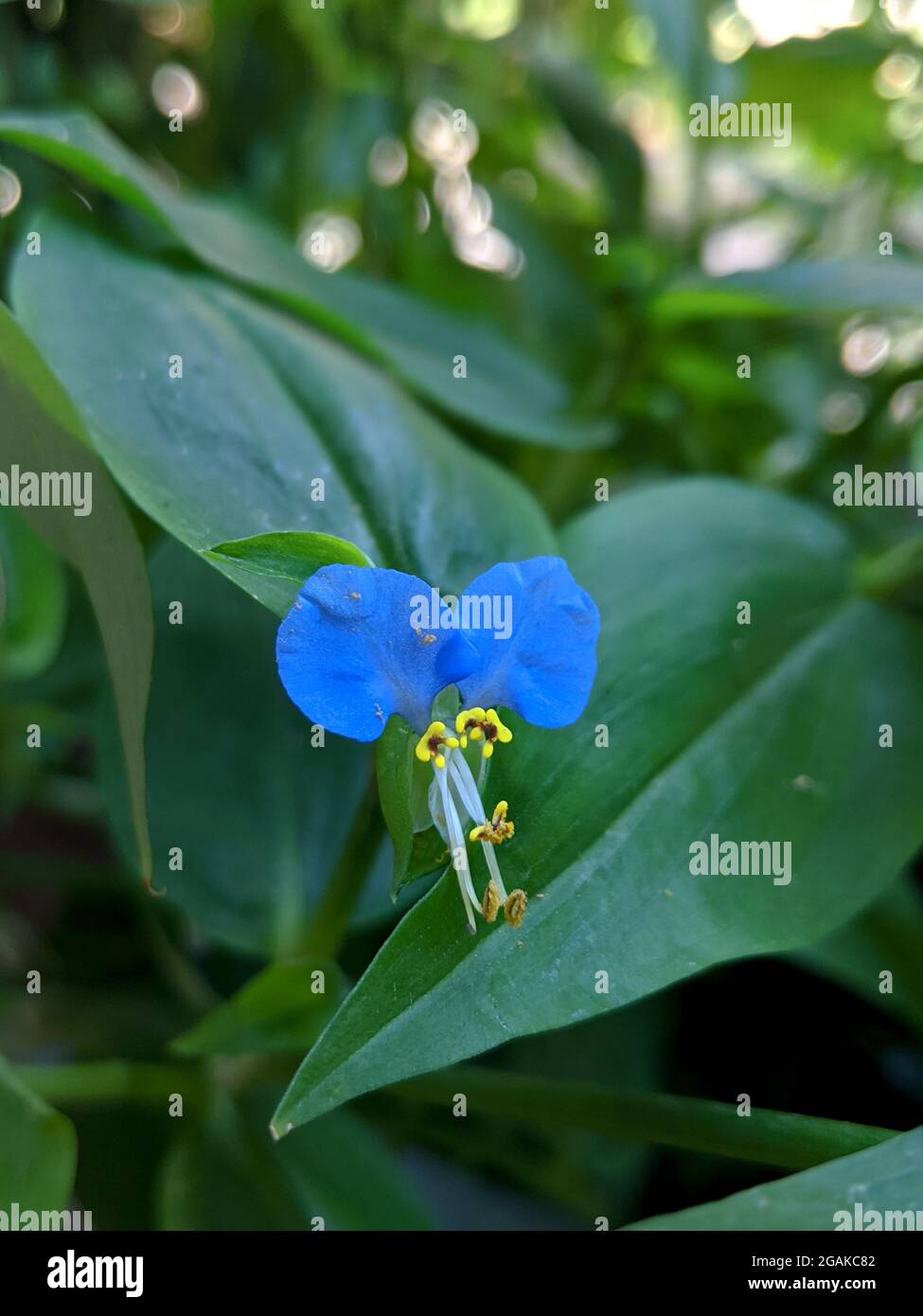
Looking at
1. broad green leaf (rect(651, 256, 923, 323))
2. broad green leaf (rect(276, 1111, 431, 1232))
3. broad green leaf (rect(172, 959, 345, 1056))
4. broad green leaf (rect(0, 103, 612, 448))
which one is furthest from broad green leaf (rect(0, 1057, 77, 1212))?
broad green leaf (rect(651, 256, 923, 323))

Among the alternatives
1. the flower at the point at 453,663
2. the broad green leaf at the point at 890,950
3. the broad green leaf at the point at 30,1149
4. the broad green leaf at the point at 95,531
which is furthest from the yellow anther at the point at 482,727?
the broad green leaf at the point at 890,950

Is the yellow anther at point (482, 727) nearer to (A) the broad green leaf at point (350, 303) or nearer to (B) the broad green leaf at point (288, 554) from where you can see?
(B) the broad green leaf at point (288, 554)

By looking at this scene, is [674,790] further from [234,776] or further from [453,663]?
[234,776]

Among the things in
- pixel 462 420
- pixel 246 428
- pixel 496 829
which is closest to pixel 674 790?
pixel 496 829

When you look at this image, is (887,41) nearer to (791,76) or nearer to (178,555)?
(791,76)
